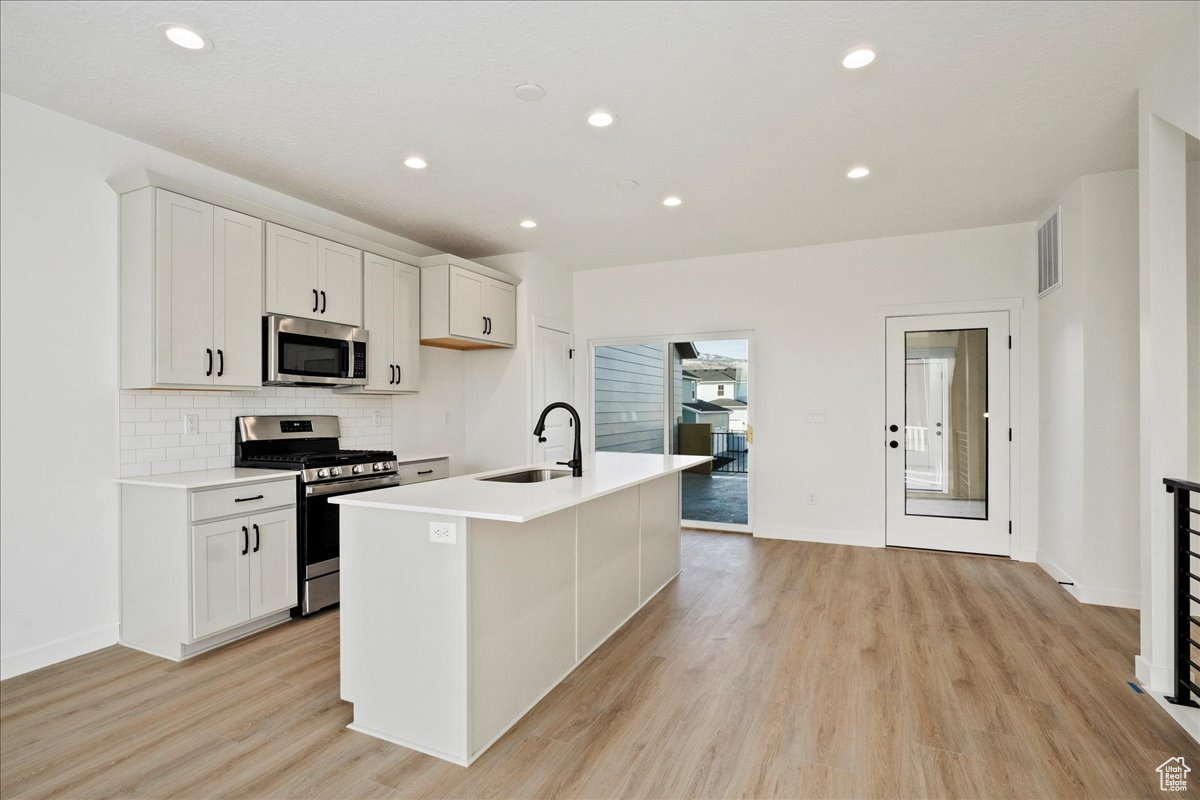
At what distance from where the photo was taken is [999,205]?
434cm

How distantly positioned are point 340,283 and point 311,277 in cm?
23

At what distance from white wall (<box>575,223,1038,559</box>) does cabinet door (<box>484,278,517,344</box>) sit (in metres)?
1.71

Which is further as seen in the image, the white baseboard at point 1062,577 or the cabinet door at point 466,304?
the cabinet door at point 466,304

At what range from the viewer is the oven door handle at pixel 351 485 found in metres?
3.57

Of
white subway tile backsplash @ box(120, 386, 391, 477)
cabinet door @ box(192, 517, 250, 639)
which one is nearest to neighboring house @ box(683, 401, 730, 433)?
white subway tile backsplash @ box(120, 386, 391, 477)

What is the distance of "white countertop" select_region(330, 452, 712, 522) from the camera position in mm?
2072

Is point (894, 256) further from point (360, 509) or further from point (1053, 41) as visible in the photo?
point (360, 509)

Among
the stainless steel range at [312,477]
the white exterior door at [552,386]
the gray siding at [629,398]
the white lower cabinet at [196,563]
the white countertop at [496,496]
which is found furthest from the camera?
the gray siding at [629,398]

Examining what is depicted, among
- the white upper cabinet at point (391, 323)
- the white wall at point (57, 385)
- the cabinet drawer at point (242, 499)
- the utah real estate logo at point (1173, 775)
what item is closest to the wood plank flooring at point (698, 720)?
the utah real estate logo at point (1173, 775)

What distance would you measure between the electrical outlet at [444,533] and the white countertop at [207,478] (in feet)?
5.22

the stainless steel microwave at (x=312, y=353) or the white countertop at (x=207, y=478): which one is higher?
the stainless steel microwave at (x=312, y=353)

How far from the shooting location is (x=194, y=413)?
11.6 feet

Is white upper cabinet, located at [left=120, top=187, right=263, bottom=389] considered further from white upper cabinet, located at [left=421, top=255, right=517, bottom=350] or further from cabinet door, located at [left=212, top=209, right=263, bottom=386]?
white upper cabinet, located at [left=421, top=255, right=517, bottom=350]

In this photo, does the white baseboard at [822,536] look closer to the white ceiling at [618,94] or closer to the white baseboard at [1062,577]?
the white baseboard at [1062,577]
